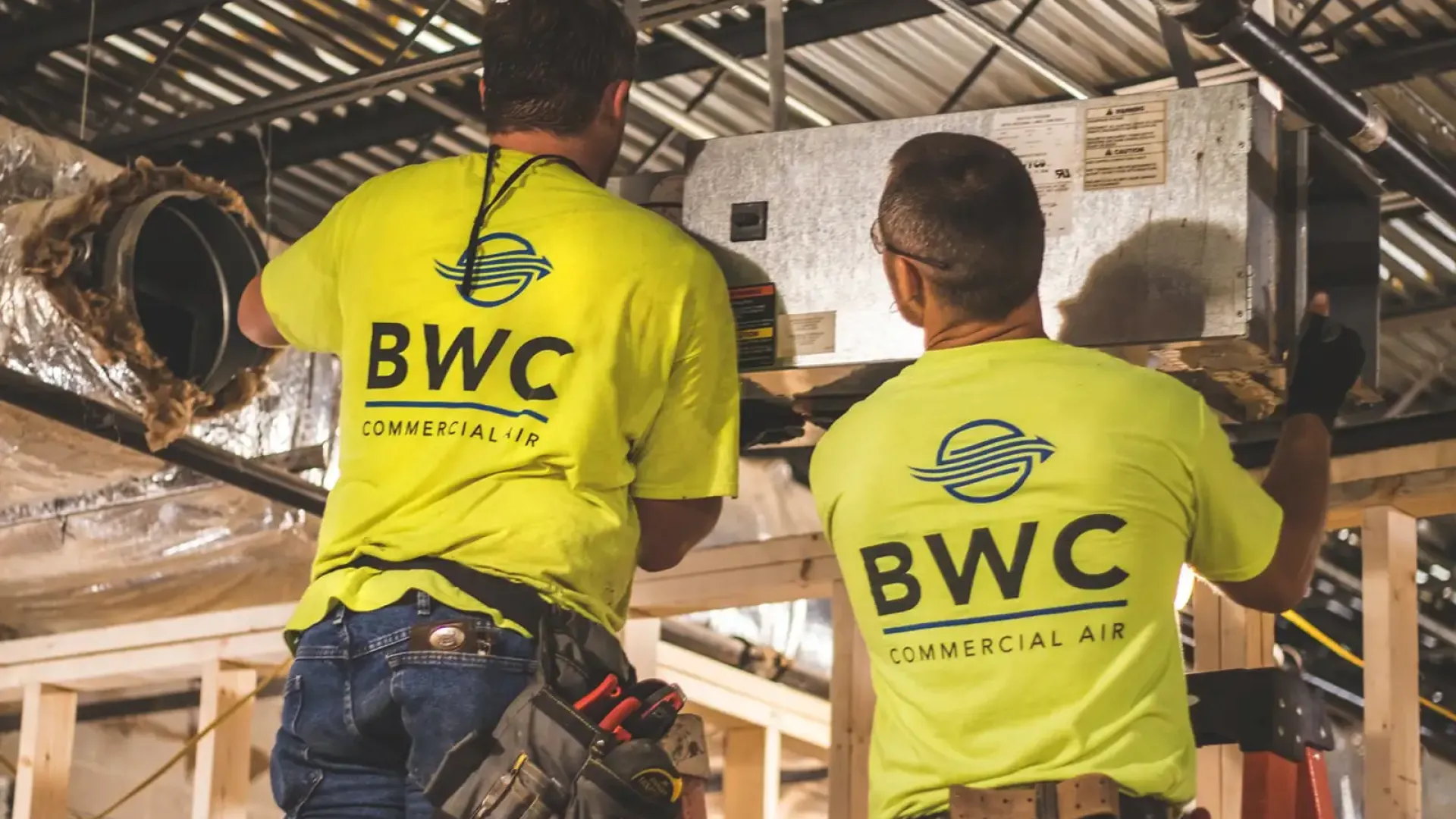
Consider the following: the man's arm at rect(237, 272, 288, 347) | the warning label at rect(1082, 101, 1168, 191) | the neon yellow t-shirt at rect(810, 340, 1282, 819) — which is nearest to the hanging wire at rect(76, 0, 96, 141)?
the man's arm at rect(237, 272, 288, 347)

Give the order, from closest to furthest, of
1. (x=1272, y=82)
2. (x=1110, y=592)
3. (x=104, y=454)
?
(x=1110, y=592) → (x=1272, y=82) → (x=104, y=454)

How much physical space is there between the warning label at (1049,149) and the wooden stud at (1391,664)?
1.33 metres

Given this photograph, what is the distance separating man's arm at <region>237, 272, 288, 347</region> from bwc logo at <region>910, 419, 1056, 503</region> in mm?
751

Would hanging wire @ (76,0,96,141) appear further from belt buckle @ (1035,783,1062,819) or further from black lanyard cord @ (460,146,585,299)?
belt buckle @ (1035,783,1062,819)

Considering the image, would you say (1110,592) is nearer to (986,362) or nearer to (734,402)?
(986,362)

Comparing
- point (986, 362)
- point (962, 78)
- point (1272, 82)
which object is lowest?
point (986, 362)

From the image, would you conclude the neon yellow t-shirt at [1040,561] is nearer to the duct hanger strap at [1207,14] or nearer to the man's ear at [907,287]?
the man's ear at [907,287]

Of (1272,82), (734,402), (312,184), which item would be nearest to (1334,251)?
(734,402)

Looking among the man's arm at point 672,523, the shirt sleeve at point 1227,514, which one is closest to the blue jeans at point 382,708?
the man's arm at point 672,523

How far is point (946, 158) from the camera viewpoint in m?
1.76

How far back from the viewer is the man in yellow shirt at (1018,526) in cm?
160

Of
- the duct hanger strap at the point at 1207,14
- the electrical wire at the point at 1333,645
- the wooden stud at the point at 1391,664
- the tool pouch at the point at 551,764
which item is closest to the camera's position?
the tool pouch at the point at 551,764

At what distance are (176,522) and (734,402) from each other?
296 cm

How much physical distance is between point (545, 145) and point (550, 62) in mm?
84
